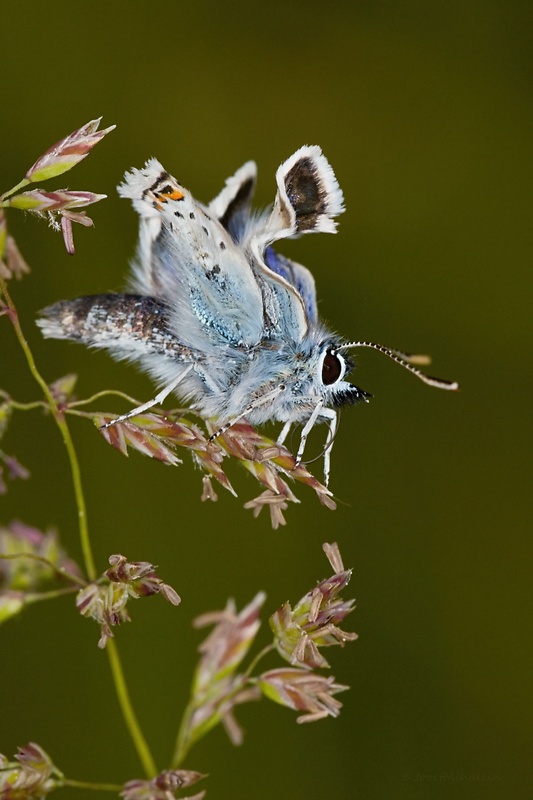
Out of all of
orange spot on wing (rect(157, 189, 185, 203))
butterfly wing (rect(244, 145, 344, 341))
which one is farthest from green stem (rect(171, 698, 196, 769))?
orange spot on wing (rect(157, 189, 185, 203))

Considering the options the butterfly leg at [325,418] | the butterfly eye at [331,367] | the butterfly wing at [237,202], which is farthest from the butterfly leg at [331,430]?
the butterfly wing at [237,202]

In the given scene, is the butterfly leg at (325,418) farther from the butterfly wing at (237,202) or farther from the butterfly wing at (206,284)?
the butterfly wing at (237,202)

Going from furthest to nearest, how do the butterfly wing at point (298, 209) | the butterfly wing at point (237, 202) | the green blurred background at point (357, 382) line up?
the green blurred background at point (357, 382) < the butterfly wing at point (237, 202) < the butterfly wing at point (298, 209)

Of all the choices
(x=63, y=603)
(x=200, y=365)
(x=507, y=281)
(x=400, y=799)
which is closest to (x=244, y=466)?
(x=200, y=365)

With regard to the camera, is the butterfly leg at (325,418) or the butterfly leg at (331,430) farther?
the butterfly leg at (331,430)

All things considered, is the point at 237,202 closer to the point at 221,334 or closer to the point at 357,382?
the point at 221,334

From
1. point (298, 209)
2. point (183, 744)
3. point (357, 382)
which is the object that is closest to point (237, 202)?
point (298, 209)

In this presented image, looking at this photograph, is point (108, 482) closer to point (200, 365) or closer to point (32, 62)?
point (200, 365)
